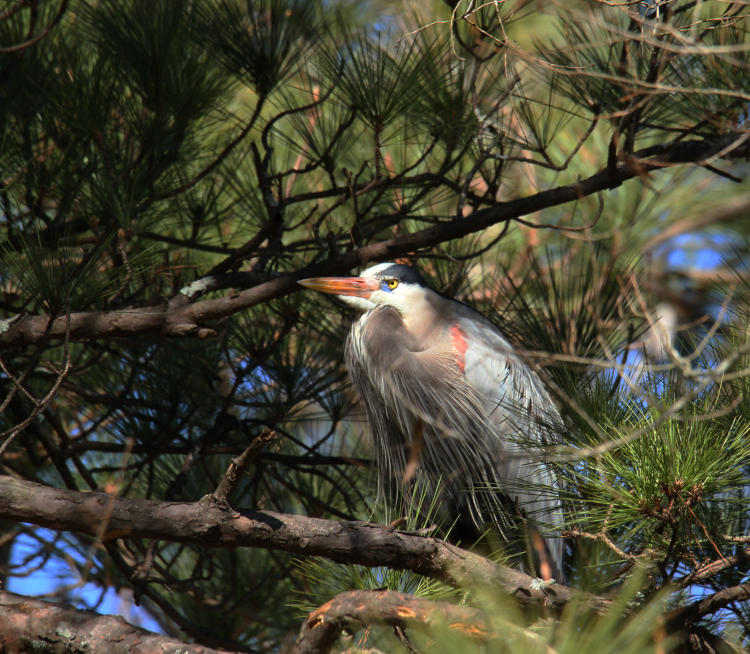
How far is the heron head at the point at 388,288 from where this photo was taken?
235 centimetres

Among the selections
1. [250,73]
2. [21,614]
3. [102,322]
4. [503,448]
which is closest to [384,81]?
[250,73]

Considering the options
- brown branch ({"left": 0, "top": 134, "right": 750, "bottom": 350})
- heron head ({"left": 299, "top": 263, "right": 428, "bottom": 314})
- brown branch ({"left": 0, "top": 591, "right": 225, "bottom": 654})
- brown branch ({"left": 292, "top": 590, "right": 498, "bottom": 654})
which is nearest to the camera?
brown branch ({"left": 292, "top": 590, "right": 498, "bottom": 654})

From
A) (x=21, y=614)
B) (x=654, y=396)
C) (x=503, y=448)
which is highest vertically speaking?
(x=503, y=448)

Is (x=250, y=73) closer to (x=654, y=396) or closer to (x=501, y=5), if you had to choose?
(x=501, y=5)

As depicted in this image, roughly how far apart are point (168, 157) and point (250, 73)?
0.75 ft

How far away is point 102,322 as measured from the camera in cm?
156

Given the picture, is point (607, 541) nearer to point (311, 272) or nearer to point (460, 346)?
Result: point (311, 272)

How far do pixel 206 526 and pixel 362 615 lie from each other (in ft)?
0.89

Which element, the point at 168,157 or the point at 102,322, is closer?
the point at 102,322

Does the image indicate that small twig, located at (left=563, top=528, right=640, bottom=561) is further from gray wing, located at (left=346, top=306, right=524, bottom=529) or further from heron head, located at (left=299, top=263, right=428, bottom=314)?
heron head, located at (left=299, top=263, right=428, bottom=314)

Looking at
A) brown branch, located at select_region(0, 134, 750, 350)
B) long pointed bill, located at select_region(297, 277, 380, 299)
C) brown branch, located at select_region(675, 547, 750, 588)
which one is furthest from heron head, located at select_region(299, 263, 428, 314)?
brown branch, located at select_region(675, 547, 750, 588)

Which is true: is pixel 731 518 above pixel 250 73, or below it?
below

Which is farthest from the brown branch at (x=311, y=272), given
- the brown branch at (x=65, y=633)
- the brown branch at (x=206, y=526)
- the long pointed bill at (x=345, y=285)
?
the brown branch at (x=65, y=633)

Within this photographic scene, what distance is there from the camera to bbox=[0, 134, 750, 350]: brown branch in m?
1.54
